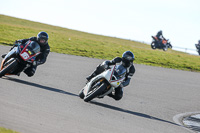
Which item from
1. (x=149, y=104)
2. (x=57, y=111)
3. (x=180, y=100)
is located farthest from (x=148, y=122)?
(x=180, y=100)

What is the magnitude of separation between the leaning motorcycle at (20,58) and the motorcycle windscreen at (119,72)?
9.35 feet

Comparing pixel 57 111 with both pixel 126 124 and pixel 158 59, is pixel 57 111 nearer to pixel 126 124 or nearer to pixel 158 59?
pixel 126 124

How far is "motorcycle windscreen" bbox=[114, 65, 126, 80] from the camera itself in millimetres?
9219

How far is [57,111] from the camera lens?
7.54 meters

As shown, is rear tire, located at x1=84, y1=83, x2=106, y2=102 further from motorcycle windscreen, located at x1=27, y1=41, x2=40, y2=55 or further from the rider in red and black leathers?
the rider in red and black leathers

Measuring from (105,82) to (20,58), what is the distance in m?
2.84

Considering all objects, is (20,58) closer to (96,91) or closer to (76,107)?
(96,91)

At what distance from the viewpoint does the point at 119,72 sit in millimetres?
9258

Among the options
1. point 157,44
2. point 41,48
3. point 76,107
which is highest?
point 157,44

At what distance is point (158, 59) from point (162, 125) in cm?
2140

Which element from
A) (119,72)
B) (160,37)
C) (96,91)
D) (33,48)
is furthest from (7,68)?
(160,37)

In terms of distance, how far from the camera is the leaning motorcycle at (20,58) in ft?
34.6

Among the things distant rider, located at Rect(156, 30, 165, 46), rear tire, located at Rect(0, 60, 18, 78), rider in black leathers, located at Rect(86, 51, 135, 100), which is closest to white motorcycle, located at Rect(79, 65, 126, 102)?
rider in black leathers, located at Rect(86, 51, 135, 100)

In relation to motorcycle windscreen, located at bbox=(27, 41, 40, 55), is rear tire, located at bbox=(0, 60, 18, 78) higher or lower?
lower
